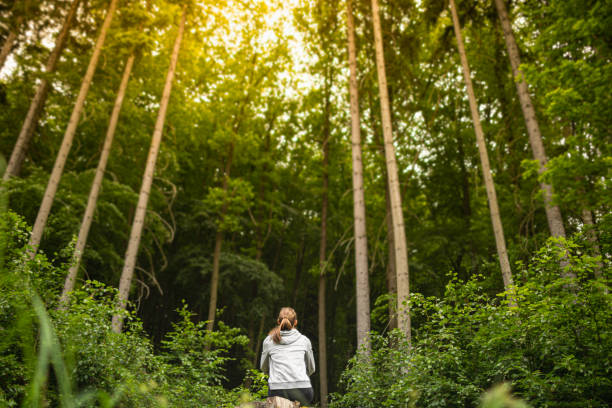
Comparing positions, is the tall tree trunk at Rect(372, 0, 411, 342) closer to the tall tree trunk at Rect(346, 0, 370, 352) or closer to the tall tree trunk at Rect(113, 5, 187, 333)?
the tall tree trunk at Rect(346, 0, 370, 352)

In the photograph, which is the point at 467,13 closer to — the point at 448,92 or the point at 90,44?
the point at 448,92

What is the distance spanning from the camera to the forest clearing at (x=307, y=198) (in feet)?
14.6

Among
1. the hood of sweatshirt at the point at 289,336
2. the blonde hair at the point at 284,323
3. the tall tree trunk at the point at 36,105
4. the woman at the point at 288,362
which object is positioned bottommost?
the woman at the point at 288,362

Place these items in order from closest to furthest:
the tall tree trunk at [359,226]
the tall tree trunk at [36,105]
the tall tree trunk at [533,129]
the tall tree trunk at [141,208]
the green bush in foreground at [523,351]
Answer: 1. the green bush in foreground at [523,351]
2. the tall tree trunk at [533,129]
3. the tall tree trunk at [359,226]
4. the tall tree trunk at [141,208]
5. the tall tree trunk at [36,105]

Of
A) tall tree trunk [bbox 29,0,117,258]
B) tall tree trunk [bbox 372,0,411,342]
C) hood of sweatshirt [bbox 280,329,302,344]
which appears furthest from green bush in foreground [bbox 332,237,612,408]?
tall tree trunk [bbox 29,0,117,258]

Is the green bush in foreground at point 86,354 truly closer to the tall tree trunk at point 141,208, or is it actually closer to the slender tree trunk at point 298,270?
the tall tree trunk at point 141,208

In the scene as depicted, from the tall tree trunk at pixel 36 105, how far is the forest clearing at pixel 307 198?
0.21ft

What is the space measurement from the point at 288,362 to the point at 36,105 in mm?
13312

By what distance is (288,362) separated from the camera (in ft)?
18.4

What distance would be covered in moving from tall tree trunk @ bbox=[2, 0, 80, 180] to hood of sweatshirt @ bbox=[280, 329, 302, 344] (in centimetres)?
1129

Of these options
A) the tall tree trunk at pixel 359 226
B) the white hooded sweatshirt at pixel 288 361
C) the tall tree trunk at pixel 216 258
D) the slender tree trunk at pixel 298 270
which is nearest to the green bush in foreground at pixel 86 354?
the white hooded sweatshirt at pixel 288 361

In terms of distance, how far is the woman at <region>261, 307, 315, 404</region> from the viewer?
5527 millimetres

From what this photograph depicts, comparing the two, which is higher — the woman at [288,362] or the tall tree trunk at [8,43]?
the tall tree trunk at [8,43]

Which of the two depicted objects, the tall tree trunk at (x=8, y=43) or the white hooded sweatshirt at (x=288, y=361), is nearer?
the white hooded sweatshirt at (x=288, y=361)
